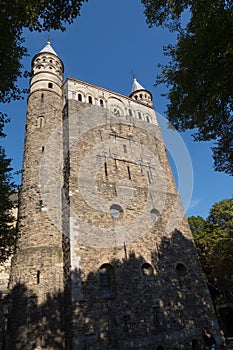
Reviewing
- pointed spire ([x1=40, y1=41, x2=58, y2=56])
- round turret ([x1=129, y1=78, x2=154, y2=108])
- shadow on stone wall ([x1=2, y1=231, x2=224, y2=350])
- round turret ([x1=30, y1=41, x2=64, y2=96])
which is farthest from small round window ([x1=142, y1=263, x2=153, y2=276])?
pointed spire ([x1=40, y1=41, x2=58, y2=56])

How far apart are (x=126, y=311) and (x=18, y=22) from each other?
14248 mm

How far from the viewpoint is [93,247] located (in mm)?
14484

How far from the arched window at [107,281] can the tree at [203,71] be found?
868cm

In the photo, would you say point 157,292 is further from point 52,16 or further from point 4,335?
point 52,16

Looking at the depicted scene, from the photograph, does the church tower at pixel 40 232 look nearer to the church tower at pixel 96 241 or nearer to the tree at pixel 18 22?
the church tower at pixel 96 241

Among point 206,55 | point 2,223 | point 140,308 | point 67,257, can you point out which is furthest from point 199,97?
point 140,308

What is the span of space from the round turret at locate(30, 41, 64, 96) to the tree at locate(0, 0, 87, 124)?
13.0 m

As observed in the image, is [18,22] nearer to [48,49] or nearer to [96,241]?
[96,241]

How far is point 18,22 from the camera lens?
7883mm

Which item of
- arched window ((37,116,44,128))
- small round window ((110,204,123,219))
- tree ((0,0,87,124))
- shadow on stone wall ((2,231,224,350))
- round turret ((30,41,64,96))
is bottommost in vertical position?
shadow on stone wall ((2,231,224,350))

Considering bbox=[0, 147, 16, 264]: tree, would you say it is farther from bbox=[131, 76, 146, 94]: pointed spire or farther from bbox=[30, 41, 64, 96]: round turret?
bbox=[131, 76, 146, 94]: pointed spire

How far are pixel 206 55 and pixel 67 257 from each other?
39.6 feet

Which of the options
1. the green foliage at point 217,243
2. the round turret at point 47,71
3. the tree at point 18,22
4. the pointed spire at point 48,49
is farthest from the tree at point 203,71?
the pointed spire at point 48,49

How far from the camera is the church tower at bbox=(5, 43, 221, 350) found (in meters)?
12.4
